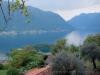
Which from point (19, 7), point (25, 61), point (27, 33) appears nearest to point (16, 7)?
point (19, 7)

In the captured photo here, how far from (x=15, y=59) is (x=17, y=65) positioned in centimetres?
39

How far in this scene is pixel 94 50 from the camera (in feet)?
47.3

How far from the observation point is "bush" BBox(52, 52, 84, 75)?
34.3ft

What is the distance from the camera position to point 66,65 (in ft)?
34.9

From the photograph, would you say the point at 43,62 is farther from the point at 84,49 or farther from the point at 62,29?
the point at 62,29

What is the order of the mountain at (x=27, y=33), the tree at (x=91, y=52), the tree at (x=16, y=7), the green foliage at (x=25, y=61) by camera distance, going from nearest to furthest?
the tree at (x=16, y=7) → the tree at (x=91, y=52) → the green foliage at (x=25, y=61) → the mountain at (x=27, y=33)

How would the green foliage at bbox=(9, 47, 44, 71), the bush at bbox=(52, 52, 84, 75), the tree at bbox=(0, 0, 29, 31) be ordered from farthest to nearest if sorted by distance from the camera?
the green foliage at bbox=(9, 47, 44, 71) → the bush at bbox=(52, 52, 84, 75) → the tree at bbox=(0, 0, 29, 31)

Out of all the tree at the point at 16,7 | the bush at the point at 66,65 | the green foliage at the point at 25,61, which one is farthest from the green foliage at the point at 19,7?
the green foliage at the point at 25,61

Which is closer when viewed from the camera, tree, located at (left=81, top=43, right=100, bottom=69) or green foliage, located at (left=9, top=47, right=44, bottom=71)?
tree, located at (left=81, top=43, right=100, bottom=69)

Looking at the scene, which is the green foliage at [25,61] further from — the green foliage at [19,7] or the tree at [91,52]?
the green foliage at [19,7]

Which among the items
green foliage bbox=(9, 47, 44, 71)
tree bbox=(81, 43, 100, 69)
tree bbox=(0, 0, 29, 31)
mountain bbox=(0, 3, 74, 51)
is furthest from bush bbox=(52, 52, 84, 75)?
tree bbox=(0, 0, 29, 31)

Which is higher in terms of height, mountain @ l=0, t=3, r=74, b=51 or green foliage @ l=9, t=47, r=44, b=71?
mountain @ l=0, t=3, r=74, b=51

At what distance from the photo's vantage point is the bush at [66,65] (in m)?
10.5

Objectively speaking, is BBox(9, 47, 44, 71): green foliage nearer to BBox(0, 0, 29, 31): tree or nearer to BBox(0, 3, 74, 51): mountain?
BBox(0, 3, 74, 51): mountain
